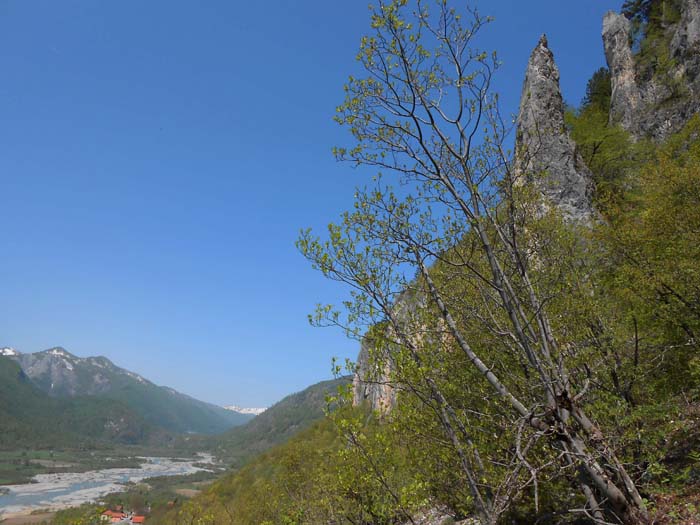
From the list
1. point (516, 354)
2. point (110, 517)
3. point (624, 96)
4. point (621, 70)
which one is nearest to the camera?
point (516, 354)

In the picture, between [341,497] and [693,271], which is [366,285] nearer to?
[341,497]

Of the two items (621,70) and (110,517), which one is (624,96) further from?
(110,517)

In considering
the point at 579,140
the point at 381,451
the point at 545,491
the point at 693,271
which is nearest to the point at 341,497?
the point at 381,451

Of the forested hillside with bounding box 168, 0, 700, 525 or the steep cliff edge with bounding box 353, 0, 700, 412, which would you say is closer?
the forested hillside with bounding box 168, 0, 700, 525

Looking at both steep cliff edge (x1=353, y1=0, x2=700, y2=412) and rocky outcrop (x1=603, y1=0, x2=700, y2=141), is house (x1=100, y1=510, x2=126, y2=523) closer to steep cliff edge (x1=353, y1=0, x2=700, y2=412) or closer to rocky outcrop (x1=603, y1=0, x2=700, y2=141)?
steep cliff edge (x1=353, y1=0, x2=700, y2=412)

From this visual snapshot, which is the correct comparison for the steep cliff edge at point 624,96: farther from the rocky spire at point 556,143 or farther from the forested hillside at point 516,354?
the forested hillside at point 516,354

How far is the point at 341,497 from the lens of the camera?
41.1 ft

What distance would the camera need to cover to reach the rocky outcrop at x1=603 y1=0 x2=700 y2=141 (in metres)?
39.6

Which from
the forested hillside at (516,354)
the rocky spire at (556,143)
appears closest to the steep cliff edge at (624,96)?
the rocky spire at (556,143)

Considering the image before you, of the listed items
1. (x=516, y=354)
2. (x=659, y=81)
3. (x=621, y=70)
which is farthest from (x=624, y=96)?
(x=516, y=354)

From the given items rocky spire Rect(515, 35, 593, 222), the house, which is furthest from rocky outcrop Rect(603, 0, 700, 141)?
the house

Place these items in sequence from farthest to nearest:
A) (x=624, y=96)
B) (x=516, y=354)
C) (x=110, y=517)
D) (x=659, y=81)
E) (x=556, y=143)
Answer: (x=624, y=96) → (x=659, y=81) → (x=556, y=143) → (x=110, y=517) → (x=516, y=354)

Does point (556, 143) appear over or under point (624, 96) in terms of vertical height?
under

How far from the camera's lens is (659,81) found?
45562mm
